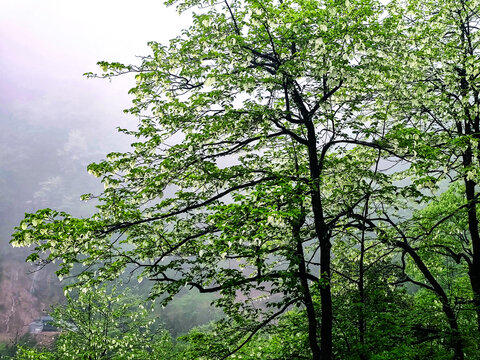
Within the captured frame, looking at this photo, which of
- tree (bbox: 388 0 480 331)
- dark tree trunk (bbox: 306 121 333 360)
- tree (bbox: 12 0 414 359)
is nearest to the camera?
tree (bbox: 12 0 414 359)

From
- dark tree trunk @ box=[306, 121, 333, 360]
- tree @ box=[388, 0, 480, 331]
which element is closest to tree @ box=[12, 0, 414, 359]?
dark tree trunk @ box=[306, 121, 333, 360]

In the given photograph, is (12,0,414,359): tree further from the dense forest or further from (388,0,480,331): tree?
(388,0,480,331): tree

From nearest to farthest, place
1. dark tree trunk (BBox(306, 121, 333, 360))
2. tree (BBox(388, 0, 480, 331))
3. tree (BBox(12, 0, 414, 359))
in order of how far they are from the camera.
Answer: tree (BBox(12, 0, 414, 359)) → dark tree trunk (BBox(306, 121, 333, 360)) → tree (BBox(388, 0, 480, 331))

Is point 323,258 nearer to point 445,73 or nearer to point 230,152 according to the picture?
point 230,152

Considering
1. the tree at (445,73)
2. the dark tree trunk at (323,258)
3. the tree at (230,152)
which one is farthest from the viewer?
the tree at (445,73)

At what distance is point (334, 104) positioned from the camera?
8.83 meters

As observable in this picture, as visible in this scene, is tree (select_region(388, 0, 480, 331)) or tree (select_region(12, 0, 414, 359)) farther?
tree (select_region(388, 0, 480, 331))

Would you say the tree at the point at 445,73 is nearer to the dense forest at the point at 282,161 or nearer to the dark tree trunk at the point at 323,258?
the dense forest at the point at 282,161

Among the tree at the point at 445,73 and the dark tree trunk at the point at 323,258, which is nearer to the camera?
the dark tree trunk at the point at 323,258

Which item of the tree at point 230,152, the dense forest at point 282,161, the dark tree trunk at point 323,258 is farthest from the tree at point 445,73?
the dark tree trunk at point 323,258

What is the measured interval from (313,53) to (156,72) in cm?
405

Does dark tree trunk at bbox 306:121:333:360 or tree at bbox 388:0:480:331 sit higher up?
tree at bbox 388:0:480:331

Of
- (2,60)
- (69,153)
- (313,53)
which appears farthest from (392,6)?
(2,60)

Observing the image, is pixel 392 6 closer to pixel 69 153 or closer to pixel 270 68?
pixel 270 68
